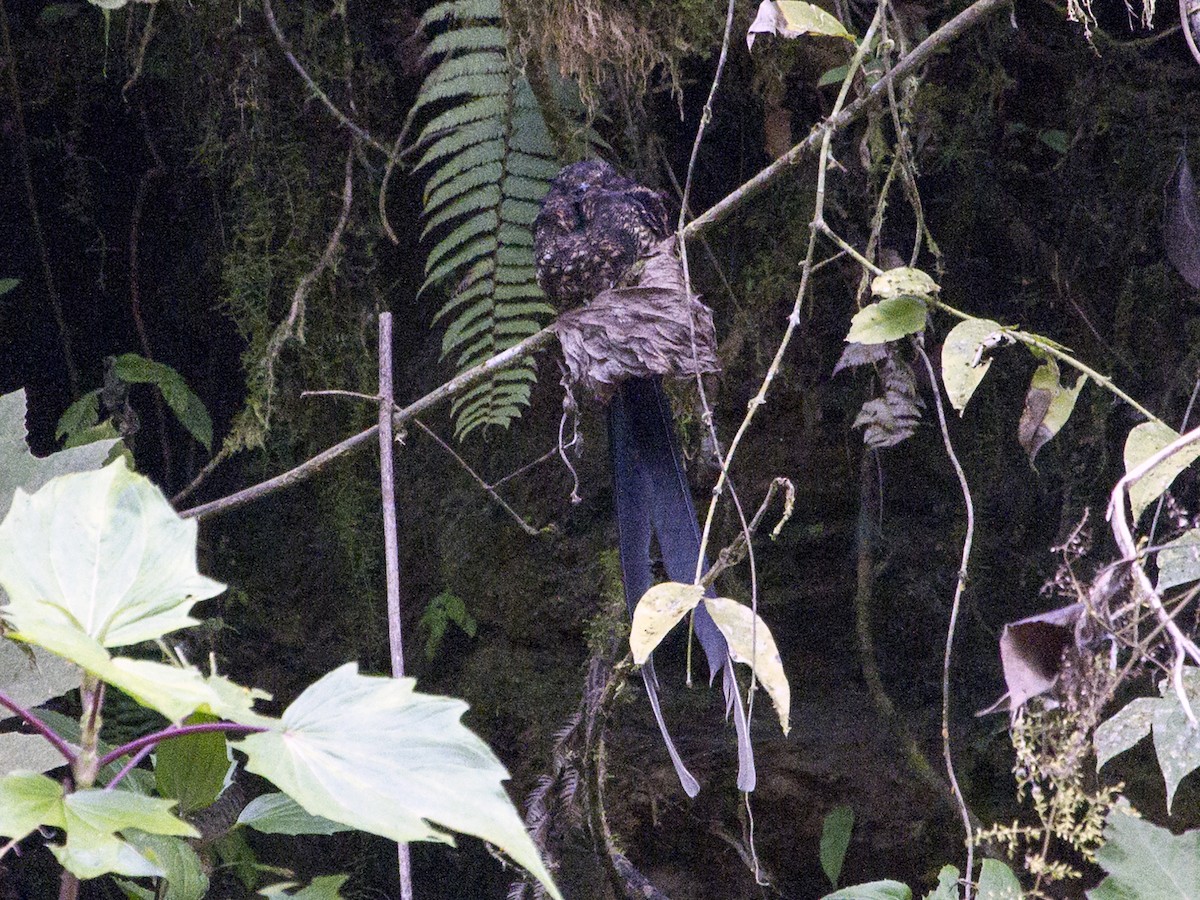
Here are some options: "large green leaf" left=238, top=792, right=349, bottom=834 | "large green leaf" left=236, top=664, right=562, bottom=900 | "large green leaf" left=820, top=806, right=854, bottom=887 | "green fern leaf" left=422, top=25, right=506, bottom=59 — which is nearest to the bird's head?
"green fern leaf" left=422, top=25, right=506, bottom=59

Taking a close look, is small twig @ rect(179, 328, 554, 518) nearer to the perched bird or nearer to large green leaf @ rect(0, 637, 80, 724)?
the perched bird

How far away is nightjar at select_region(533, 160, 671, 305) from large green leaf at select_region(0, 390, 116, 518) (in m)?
0.71

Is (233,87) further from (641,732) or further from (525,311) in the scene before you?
(641,732)

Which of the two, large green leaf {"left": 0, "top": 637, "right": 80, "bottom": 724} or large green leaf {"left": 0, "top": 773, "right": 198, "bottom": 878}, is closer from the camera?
large green leaf {"left": 0, "top": 773, "right": 198, "bottom": 878}

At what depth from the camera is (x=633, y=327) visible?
1.19 meters

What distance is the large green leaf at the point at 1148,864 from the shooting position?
758 mm

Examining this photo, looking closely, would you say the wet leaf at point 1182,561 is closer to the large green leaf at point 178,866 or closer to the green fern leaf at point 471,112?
the large green leaf at point 178,866

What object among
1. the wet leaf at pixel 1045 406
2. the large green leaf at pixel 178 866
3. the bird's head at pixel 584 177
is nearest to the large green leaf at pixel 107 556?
the large green leaf at pixel 178 866

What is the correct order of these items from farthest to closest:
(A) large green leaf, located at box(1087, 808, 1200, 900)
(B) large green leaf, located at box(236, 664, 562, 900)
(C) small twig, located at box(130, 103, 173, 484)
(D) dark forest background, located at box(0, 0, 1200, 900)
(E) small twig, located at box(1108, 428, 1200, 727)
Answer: (C) small twig, located at box(130, 103, 173, 484) < (D) dark forest background, located at box(0, 0, 1200, 900) < (A) large green leaf, located at box(1087, 808, 1200, 900) < (E) small twig, located at box(1108, 428, 1200, 727) < (B) large green leaf, located at box(236, 664, 562, 900)

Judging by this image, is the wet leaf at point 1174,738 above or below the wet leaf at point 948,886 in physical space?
above

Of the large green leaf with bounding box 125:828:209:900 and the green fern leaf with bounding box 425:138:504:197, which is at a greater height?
the green fern leaf with bounding box 425:138:504:197

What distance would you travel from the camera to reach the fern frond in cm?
148

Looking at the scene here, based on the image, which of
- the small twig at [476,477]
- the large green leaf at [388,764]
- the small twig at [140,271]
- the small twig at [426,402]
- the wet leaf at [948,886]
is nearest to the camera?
the large green leaf at [388,764]

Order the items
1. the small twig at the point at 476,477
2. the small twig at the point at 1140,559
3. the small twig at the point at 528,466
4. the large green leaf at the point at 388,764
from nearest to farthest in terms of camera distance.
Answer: the large green leaf at the point at 388,764
the small twig at the point at 1140,559
the small twig at the point at 476,477
the small twig at the point at 528,466
